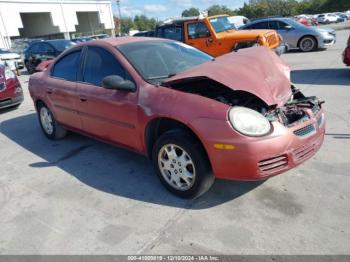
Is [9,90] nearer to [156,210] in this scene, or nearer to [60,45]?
[156,210]

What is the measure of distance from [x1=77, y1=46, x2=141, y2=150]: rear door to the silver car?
1175cm

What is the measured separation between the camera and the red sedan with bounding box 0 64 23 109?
806 centimetres

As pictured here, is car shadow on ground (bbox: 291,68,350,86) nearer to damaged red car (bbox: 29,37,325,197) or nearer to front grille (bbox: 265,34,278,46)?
front grille (bbox: 265,34,278,46)

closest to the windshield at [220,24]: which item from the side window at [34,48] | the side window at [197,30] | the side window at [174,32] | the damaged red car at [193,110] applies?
the side window at [197,30]

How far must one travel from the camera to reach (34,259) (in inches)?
112

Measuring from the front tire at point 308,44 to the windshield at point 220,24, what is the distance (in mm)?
3991

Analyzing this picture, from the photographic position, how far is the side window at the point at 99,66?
4047mm

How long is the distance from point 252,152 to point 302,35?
12.8 metres

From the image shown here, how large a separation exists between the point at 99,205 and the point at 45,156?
2.00 m

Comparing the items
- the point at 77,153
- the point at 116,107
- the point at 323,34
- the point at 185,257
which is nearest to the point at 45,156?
the point at 77,153

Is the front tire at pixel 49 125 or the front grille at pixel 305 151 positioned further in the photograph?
the front tire at pixel 49 125

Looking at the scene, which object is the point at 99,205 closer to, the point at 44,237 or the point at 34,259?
the point at 44,237

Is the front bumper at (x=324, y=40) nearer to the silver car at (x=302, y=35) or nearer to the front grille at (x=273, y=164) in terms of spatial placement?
the silver car at (x=302, y=35)

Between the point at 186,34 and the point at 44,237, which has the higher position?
the point at 186,34
